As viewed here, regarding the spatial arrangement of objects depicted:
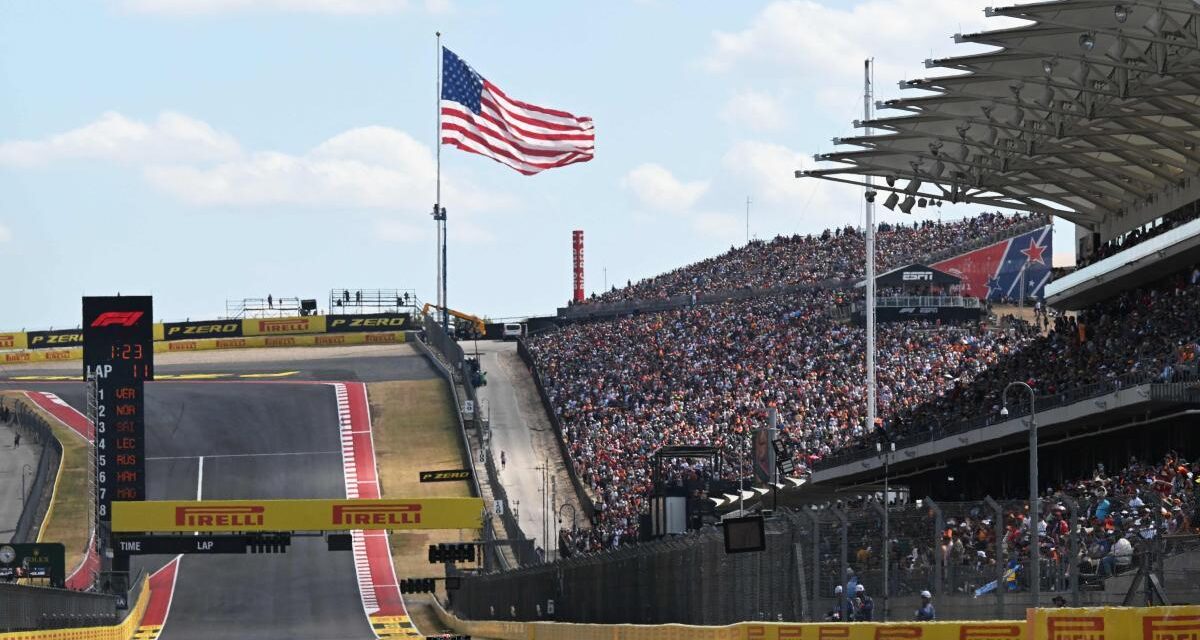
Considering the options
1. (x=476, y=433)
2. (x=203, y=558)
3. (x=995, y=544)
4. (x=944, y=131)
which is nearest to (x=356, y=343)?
(x=476, y=433)

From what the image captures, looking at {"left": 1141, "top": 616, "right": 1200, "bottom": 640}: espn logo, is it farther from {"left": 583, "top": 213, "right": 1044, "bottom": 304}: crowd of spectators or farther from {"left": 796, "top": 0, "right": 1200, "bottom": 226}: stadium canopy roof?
{"left": 583, "top": 213, "right": 1044, "bottom": 304}: crowd of spectators

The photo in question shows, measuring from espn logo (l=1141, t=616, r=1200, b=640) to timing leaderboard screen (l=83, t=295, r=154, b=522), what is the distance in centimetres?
4125

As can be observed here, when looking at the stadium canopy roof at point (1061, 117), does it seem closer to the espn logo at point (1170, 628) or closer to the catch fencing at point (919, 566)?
the catch fencing at point (919, 566)

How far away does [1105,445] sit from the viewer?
1583 inches

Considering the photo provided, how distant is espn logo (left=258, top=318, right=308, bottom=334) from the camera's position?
11019 centimetres

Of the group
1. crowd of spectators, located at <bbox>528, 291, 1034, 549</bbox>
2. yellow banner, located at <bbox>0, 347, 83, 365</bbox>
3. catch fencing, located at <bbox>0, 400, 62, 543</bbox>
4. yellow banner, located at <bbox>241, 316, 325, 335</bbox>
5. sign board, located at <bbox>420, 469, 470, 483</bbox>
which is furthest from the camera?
yellow banner, located at <bbox>241, 316, 325, 335</bbox>

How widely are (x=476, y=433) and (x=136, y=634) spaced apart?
91.4 feet

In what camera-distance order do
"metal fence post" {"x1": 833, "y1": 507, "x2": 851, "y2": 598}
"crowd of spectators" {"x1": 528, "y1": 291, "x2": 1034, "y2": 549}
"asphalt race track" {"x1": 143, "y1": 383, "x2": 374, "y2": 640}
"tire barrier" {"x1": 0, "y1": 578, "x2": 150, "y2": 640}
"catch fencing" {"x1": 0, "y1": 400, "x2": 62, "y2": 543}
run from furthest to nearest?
"catch fencing" {"x1": 0, "y1": 400, "x2": 62, "y2": 543}
"crowd of spectators" {"x1": 528, "y1": 291, "x2": 1034, "y2": 549}
"asphalt race track" {"x1": 143, "y1": 383, "x2": 374, "y2": 640}
"tire barrier" {"x1": 0, "y1": 578, "x2": 150, "y2": 640}
"metal fence post" {"x1": 833, "y1": 507, "x2": 851, "y2": 598}

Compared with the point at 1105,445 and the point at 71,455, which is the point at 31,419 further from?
the point at 1105,445

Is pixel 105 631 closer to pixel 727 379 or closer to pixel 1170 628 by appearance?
pixel 727 379

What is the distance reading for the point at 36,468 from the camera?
254 feet

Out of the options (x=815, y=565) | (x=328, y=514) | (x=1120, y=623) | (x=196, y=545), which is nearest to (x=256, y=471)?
(x=328, y=514)

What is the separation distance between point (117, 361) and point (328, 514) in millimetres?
10507

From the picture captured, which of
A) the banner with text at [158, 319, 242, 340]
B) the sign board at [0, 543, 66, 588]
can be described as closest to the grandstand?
the sign board at [0, 543, 66, 588]
